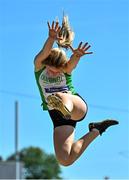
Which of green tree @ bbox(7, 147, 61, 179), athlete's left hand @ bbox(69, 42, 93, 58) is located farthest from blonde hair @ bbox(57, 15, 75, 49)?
green tree @ bbox(7, 147, 61, 179)

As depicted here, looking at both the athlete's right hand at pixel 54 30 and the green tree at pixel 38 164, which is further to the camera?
the green tree at pixel 38 164

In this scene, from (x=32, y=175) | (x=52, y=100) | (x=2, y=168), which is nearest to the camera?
(x=52, y=100)

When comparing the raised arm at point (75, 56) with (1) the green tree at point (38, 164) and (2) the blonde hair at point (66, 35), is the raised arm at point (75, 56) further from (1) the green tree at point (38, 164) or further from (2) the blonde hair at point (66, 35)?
(1) the green tree at point (38, 164)

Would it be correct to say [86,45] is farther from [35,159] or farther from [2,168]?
[35,159]

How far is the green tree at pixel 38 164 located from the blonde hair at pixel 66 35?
92581mm

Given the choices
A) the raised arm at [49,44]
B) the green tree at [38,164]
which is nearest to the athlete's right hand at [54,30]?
the raised arm at [49,44]

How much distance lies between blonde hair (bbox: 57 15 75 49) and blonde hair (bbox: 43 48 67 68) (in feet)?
0.36

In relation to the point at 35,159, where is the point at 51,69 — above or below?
below

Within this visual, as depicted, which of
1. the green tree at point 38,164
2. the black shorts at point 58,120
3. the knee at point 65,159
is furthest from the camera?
the green tree at point 38,164

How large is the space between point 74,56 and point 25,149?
312 feet

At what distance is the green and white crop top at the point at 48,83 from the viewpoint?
420 inches

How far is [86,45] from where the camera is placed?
1075cm

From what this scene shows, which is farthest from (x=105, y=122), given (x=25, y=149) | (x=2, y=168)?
(x=25, y=149)

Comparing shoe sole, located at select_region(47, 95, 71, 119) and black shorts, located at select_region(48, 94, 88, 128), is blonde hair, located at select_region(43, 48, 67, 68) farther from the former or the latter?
black shorts, located at select_region(48, 94, 88, 128)
